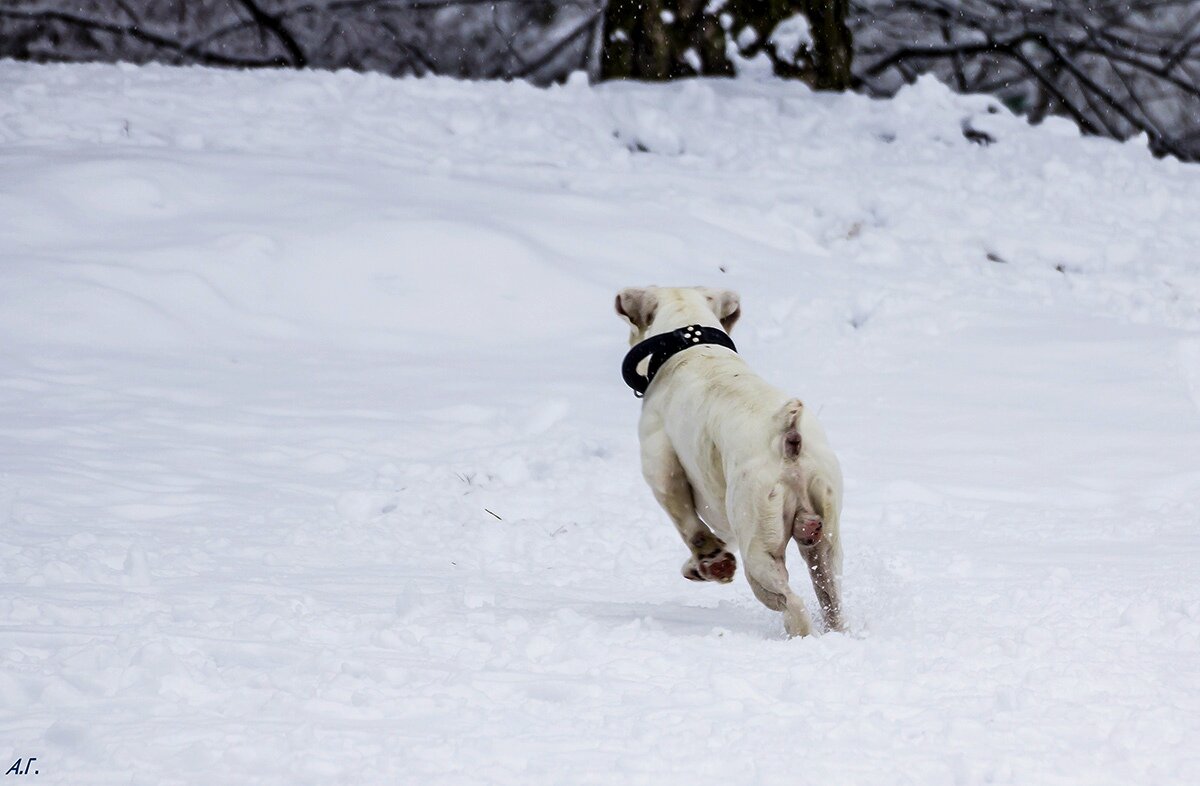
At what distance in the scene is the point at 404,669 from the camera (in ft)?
11.2

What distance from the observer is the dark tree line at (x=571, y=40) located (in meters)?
15.2

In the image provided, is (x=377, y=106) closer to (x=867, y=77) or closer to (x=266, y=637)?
(x=867, y=77)

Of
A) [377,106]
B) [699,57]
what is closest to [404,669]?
[377,106]

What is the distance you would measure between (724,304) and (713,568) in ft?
3.47

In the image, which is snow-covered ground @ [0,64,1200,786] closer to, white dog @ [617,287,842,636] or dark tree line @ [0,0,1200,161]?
white dog @ [617,287,842,636]

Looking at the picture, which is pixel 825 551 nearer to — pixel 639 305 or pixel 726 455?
pixel 726 455

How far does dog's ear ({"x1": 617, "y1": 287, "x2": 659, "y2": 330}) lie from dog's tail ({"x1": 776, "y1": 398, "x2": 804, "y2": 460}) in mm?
1224

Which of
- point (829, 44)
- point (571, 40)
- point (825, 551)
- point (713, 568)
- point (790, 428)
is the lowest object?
point (571, 40)

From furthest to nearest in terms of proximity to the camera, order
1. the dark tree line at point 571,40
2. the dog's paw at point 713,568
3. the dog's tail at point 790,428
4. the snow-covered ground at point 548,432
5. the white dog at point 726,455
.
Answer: the dark tree line at point 571,40 → the dog's paw at point 713,568 → the white dog at point 726,455 → the dog's tail at point 790,428 → the snow-covered ground at point 548,432

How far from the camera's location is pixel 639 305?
16.6 ft

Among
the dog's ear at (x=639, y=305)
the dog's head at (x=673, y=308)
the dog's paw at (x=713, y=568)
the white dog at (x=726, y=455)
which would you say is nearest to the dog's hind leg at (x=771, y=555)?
the white dog at (x=726, y=455)

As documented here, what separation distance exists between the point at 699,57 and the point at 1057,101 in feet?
16.3

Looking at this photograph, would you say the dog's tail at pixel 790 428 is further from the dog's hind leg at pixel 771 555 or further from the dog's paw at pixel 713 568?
the dog's paw at pixel 713 568

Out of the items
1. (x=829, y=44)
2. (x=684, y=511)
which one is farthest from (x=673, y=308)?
(x=829, y=44)
